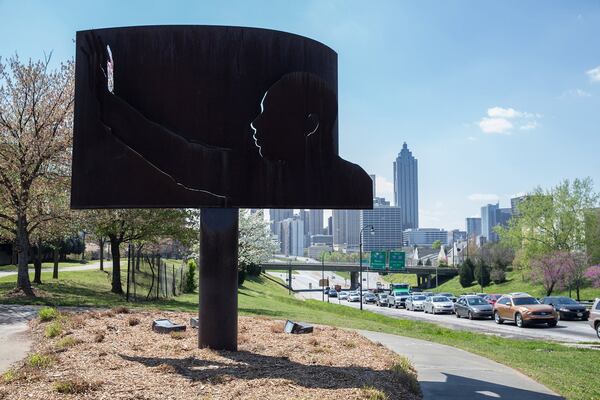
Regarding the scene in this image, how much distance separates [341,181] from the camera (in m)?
9.15

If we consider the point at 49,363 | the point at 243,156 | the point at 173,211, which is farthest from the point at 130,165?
the point at 173,211

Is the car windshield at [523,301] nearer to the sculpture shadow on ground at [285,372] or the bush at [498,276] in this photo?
the sculpture shadow on ground at [285,372]

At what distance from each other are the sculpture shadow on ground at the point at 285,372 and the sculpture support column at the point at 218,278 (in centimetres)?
52

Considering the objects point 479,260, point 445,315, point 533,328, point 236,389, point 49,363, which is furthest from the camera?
point 479,260

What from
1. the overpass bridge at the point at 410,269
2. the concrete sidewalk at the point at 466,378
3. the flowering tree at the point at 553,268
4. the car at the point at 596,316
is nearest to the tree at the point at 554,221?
the flowering tree at the point at 553,268

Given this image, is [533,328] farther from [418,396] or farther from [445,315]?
[418,396]

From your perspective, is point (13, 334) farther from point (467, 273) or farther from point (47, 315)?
point (467, 273)

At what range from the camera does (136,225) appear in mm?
26125

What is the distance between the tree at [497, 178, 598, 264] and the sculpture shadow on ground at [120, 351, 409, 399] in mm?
55072

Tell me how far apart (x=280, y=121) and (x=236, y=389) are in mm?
4196

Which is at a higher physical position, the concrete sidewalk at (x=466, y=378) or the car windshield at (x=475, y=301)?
the concrete sidewalk at (x=466, y=378)

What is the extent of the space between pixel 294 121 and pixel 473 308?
91.0 feet

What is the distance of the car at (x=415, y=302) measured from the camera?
45562mm

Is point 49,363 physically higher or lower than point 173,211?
lower
